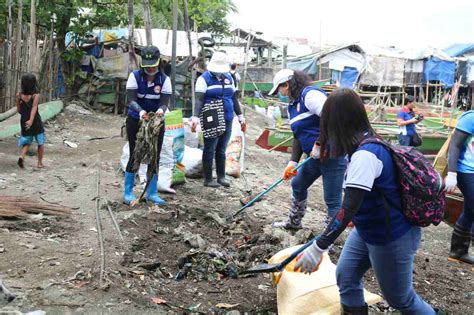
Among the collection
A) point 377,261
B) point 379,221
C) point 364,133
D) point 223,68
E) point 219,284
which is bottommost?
point 219,284

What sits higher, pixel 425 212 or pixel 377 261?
pixel 425 212

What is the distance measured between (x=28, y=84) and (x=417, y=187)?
6.51m

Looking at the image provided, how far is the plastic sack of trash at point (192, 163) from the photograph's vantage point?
7.89 meters

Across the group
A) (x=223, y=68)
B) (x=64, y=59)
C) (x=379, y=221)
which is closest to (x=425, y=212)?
(x=379, y=221)

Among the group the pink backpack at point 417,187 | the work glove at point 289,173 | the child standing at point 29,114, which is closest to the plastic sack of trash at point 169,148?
the work glove at point 289,173

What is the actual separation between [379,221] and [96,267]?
2.21 metres

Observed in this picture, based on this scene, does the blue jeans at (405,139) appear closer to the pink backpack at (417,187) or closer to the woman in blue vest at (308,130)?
the woman in blue vest at (308,130)

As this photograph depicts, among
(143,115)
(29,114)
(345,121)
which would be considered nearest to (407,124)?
(143,115)

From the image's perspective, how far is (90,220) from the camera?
536 cm

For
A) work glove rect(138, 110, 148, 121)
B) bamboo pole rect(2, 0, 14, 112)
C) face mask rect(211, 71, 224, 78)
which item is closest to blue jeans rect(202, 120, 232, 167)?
face mask rect(211, 71, 224, 78)

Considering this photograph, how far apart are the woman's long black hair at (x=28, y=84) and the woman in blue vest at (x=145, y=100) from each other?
2439mm

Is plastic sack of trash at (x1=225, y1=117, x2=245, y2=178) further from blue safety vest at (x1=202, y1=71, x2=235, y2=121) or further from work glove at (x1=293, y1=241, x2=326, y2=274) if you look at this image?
work glove at (x1=293, y1=241, x2=326, y2=274)

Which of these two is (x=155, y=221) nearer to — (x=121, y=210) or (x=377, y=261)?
(x=121, y=210)

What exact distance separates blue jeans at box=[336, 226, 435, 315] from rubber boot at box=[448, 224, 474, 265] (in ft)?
9.10
